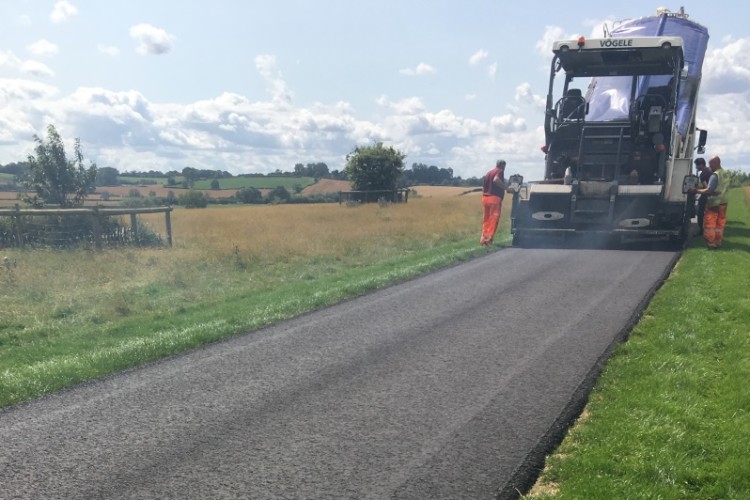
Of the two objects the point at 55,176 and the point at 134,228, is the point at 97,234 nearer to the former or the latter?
the point at 134,228

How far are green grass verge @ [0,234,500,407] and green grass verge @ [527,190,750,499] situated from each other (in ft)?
13.3

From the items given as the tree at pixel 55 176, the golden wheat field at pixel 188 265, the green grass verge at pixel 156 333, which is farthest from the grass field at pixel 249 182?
the green grass verge at pixel 156 333

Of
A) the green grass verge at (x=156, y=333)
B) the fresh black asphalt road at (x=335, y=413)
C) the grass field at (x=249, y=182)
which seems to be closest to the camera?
the fresh black asphalt road at (x=335, y=413)

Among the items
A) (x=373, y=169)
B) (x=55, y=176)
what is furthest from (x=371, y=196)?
(x=55, y=176)

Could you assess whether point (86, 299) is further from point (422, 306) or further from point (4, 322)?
point (422, 306)

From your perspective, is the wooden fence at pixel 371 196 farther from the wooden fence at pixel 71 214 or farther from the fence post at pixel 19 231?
the fence post at pixel 19 231

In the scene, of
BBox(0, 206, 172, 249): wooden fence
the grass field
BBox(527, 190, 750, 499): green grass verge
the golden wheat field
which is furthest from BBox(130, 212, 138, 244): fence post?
the grass field

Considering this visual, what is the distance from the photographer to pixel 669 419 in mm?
4156

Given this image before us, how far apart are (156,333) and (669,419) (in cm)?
608

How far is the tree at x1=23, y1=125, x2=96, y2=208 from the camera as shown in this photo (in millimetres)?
26938

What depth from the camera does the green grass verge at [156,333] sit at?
18.9ft

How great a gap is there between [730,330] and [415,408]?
11.6 feet

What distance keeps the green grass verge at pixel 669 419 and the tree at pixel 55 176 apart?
2591cm

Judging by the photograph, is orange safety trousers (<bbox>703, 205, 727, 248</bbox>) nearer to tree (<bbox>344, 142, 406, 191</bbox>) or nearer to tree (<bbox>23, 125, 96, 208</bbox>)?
tree (<bbox>23, 125, 96, 208</bbox>)
